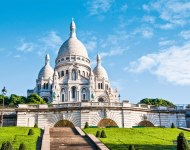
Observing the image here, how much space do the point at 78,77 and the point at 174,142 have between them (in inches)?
2767

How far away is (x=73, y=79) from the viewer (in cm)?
9538

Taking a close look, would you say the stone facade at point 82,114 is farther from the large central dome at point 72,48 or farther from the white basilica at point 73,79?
the large central dome at point 72,48

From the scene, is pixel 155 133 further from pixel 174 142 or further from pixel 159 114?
pixel 159 114

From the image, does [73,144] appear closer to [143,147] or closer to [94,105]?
[143,147]

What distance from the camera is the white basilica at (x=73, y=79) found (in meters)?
93.4

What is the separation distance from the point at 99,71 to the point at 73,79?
13911 millimetres

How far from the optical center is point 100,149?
68.6 ft

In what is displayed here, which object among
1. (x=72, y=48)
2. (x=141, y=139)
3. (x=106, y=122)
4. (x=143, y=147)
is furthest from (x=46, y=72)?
(x=143, y=147)

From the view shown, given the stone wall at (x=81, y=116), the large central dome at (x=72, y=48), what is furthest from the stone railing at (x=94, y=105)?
the large central dome at (x=72, y=48)

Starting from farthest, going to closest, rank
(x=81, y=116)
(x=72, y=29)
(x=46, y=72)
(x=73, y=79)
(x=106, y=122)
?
(x=72, y=29) < (x=46, y=72) < (x=73, y=79) < (x=106, y=122) < (x=81, y=116)

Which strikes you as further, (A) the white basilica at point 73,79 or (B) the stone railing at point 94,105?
(A) the white basilica at point 73,79

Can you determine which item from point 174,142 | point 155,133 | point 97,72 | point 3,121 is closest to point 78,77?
point 97,72

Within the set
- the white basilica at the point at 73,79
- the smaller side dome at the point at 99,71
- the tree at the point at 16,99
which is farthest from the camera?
the smaller side dome at the point at 99,71

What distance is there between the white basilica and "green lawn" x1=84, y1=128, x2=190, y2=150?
191ft
